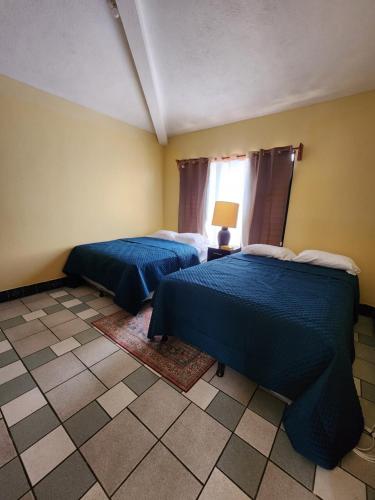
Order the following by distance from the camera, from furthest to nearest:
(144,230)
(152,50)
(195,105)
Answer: (144,230), (195,105), (152,50)

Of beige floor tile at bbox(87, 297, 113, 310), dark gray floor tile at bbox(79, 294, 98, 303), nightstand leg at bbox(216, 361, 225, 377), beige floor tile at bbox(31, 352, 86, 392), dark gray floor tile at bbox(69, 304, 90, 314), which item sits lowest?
dark gray floor tile at bbox(79, 294, 98, 303)

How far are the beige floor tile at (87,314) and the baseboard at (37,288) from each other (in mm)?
803

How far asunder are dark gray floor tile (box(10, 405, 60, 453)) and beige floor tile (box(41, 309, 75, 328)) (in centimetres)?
97

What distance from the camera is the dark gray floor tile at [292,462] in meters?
0.96

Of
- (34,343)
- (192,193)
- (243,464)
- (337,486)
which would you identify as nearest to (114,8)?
(192,193)

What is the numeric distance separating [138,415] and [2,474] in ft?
1.98

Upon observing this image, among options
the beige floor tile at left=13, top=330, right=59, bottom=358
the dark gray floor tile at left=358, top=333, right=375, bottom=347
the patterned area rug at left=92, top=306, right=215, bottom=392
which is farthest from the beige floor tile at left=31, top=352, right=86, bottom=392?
the dark gray floor tile at left=358, top=333, right=375, bottom=347

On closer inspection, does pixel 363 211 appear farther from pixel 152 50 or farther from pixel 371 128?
pixel 152 50

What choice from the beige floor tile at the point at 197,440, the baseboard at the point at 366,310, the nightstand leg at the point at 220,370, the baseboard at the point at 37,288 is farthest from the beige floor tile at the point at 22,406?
the baseboard at the point at 366,310

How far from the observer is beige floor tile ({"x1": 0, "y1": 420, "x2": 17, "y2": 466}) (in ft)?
3.23

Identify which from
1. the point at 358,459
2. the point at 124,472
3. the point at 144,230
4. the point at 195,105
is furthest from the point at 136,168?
the point at 358,459

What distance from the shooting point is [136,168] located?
359 centimetres

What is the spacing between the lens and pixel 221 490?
2.99 ft

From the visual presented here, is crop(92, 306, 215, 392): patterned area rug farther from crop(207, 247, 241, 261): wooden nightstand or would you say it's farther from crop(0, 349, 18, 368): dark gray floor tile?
crop(207, 247, 241, 261): wooden nightstand
